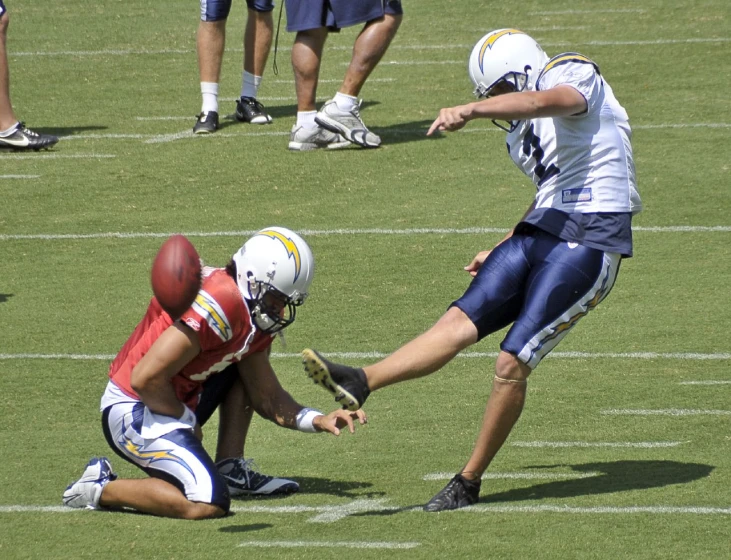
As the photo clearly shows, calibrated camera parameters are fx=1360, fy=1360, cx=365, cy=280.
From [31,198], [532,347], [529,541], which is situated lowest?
[31,198]

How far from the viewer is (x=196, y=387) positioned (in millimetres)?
4891

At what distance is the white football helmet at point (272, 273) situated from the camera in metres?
4.61

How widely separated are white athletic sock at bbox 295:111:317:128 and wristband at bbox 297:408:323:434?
508cm

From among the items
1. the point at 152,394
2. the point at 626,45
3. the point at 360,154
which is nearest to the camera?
the point at 152,394

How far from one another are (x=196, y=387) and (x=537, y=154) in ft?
4.95

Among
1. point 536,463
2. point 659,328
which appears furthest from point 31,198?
point 536,463

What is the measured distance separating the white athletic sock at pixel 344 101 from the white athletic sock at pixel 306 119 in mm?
213

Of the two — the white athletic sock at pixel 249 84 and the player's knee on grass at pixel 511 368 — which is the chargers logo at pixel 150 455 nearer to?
the player's knee on grass at pixel 511 368

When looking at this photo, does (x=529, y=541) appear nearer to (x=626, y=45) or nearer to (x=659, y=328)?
(x=659, y=328)

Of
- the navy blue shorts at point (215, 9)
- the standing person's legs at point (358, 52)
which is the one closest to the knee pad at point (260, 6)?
the navy blue shorts at point (215, 9)

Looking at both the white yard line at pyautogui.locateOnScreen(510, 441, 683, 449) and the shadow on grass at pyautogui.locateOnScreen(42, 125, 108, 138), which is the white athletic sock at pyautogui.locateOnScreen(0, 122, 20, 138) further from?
the white yard line at pyautogui.locateOnScreen(510, 441, 683, 449)

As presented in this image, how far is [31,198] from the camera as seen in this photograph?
9.05 metres

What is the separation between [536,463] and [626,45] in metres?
7.78

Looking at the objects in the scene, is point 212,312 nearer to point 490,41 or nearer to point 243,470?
point 243,470
